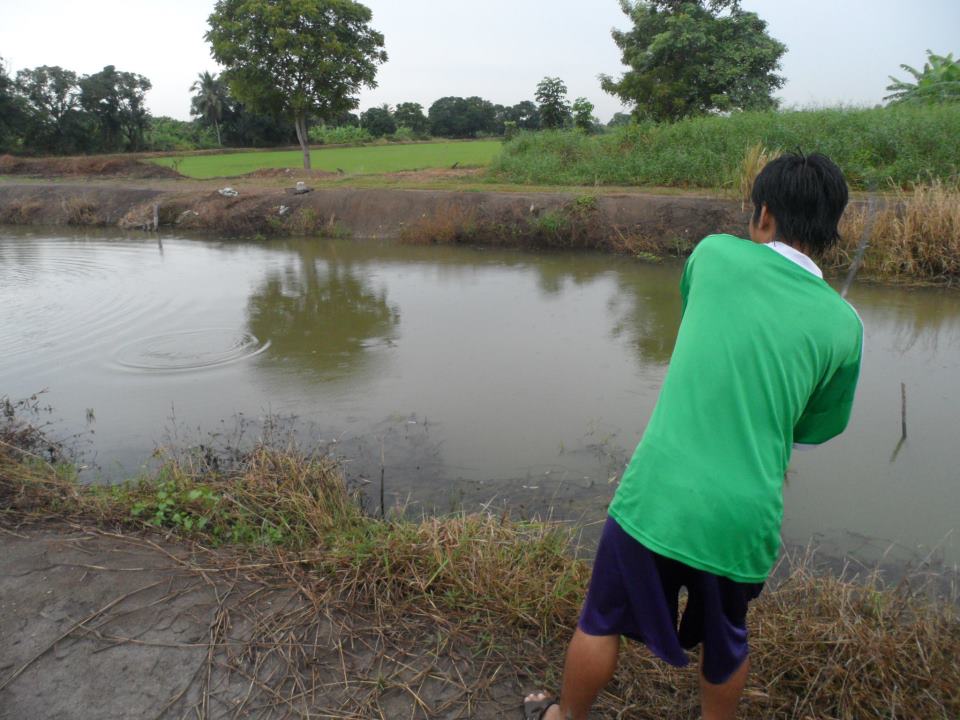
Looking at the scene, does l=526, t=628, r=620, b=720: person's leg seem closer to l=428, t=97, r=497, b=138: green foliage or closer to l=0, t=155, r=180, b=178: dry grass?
l=0, t=155, r=180, b=178: dry grass

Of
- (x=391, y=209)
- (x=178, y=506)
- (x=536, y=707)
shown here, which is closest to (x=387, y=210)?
(x=391, y=209)

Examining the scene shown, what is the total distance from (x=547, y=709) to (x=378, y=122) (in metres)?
39.3

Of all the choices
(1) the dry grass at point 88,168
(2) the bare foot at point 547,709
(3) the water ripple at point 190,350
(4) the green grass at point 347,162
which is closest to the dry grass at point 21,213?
(1) the dry grass at point 88,168

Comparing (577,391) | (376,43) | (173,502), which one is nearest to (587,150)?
(376,43)

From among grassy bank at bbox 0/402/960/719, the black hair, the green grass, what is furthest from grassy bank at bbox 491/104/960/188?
the black hair

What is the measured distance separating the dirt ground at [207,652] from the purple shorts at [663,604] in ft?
1.86

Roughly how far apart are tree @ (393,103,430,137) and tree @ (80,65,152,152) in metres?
13.8

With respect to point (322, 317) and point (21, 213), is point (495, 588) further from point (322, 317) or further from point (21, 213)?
point (21, 213)

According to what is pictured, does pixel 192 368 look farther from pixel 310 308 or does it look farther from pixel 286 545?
pixel 286 545

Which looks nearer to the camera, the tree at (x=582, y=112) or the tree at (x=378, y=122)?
the tree at (x=582, y=112)

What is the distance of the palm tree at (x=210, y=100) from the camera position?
1465 inches

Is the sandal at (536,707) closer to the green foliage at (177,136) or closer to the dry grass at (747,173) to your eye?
the dry grass at (747,173)

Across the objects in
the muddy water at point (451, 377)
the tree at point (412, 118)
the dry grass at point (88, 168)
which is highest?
the tree at point (412, 118)

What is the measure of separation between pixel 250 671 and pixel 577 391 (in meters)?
3.01
